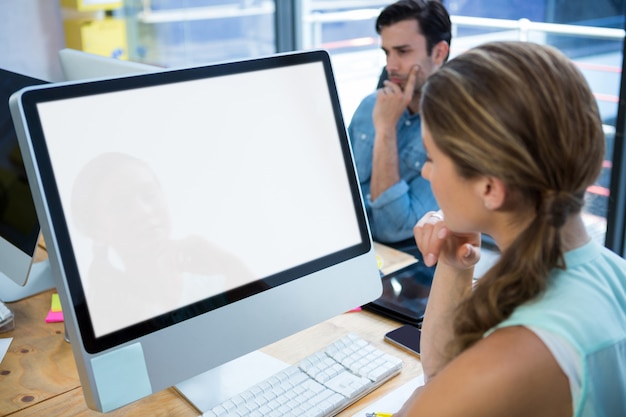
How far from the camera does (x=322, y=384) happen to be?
104 centimetres

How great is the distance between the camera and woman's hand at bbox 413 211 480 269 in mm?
1077

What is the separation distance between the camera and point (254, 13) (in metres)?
3.78

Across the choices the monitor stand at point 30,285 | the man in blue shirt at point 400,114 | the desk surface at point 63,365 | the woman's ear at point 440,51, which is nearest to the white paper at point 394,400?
the desk surface at point 63,365

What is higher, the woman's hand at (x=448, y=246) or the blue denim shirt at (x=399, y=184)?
the woman's hand at (x=448, y=246)

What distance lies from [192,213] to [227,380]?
0.90ft

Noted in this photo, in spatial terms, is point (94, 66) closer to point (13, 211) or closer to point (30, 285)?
point (13, 211)

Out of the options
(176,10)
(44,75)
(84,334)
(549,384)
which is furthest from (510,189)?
(176,10)

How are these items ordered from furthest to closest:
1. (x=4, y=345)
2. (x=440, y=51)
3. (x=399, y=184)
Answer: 1. (x=440, y=51)
2. (x=399, y=184)
3. (x=4, y=345)

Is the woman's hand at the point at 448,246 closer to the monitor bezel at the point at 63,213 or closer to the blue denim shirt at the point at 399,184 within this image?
the monitor bezel at the point at 63,213

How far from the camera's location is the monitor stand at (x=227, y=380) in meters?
1.03

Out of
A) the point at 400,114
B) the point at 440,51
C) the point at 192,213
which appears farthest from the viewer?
the point at 440,51

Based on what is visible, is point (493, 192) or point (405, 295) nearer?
point (493, 192)

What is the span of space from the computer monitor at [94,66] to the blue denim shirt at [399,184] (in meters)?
0.78

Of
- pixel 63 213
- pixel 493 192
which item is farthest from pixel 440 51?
pixel 63 213
